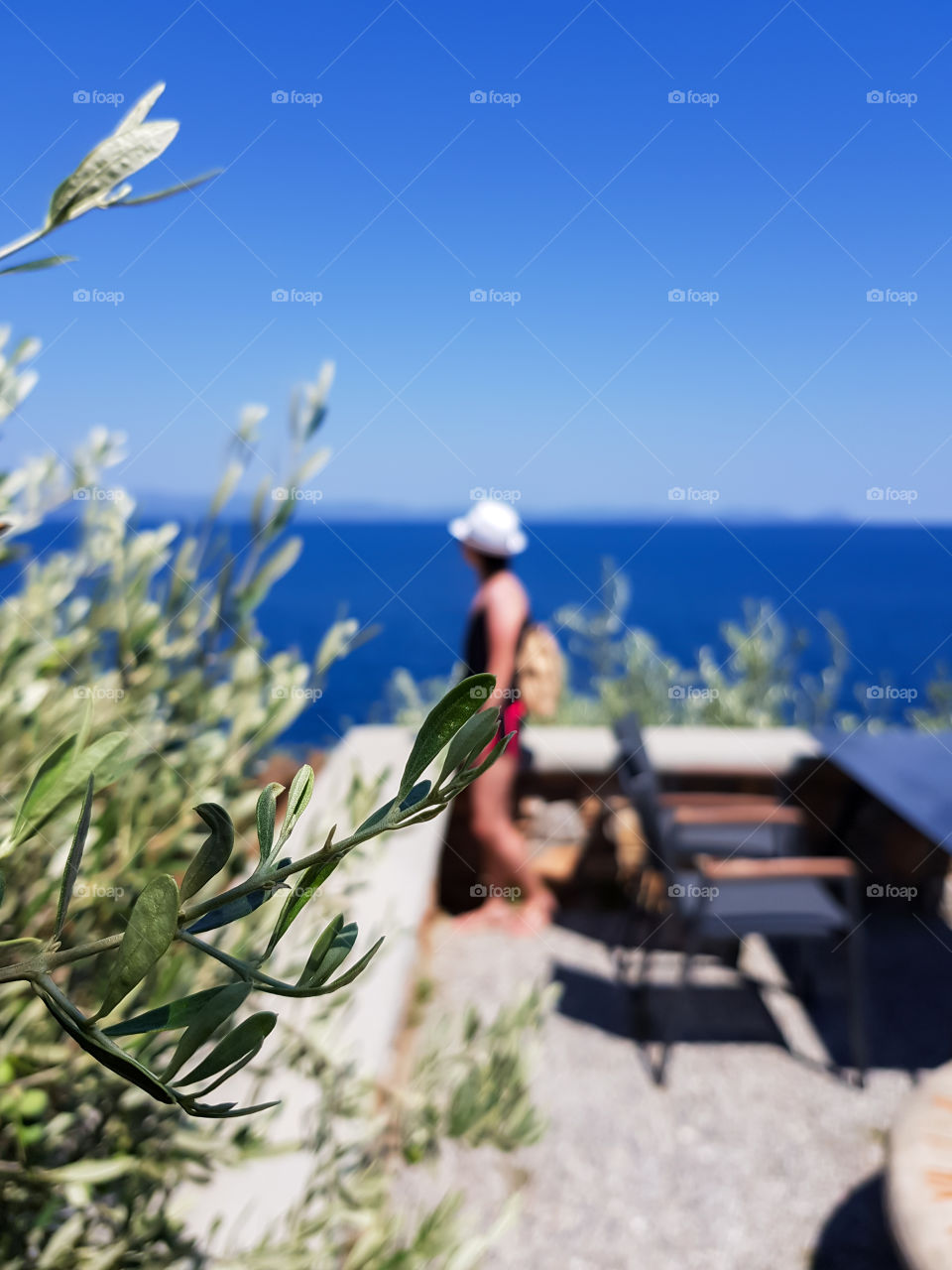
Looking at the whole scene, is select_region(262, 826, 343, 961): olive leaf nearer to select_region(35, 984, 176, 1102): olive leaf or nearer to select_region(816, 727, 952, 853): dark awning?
select_region(35, 984, 176, 1102): olive leaf

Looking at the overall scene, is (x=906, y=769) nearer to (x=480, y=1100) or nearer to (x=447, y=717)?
(x=480, y=1100)

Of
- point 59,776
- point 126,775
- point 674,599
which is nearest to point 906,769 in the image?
point 126,775

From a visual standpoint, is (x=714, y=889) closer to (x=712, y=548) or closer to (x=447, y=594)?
(x=447, y=594)

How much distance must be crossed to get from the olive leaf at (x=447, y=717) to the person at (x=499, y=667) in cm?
315

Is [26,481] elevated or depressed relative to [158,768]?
elevated

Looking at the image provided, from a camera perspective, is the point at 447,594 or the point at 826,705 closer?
the point at 826,705

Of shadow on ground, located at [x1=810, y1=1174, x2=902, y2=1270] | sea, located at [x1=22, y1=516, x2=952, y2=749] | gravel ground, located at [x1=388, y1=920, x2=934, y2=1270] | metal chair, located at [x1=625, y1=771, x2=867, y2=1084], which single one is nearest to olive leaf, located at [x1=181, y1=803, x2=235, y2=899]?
sea, located at [x1=22, y1=516, x2=952, y2=749]

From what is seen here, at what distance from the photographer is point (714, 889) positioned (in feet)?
10.5

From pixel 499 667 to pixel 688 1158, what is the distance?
1766 millimetres

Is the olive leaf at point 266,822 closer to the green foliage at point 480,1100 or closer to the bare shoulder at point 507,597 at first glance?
the green foliage at point 480,1100

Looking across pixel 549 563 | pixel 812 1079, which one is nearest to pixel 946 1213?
pixel 812 1079

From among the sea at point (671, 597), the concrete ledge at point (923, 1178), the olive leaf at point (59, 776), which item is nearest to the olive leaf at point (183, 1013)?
the olive leaf at point (59, 776)

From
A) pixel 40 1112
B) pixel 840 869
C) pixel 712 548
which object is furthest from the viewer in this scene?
pixel 712 548

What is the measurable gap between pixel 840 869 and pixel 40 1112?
2.65m
